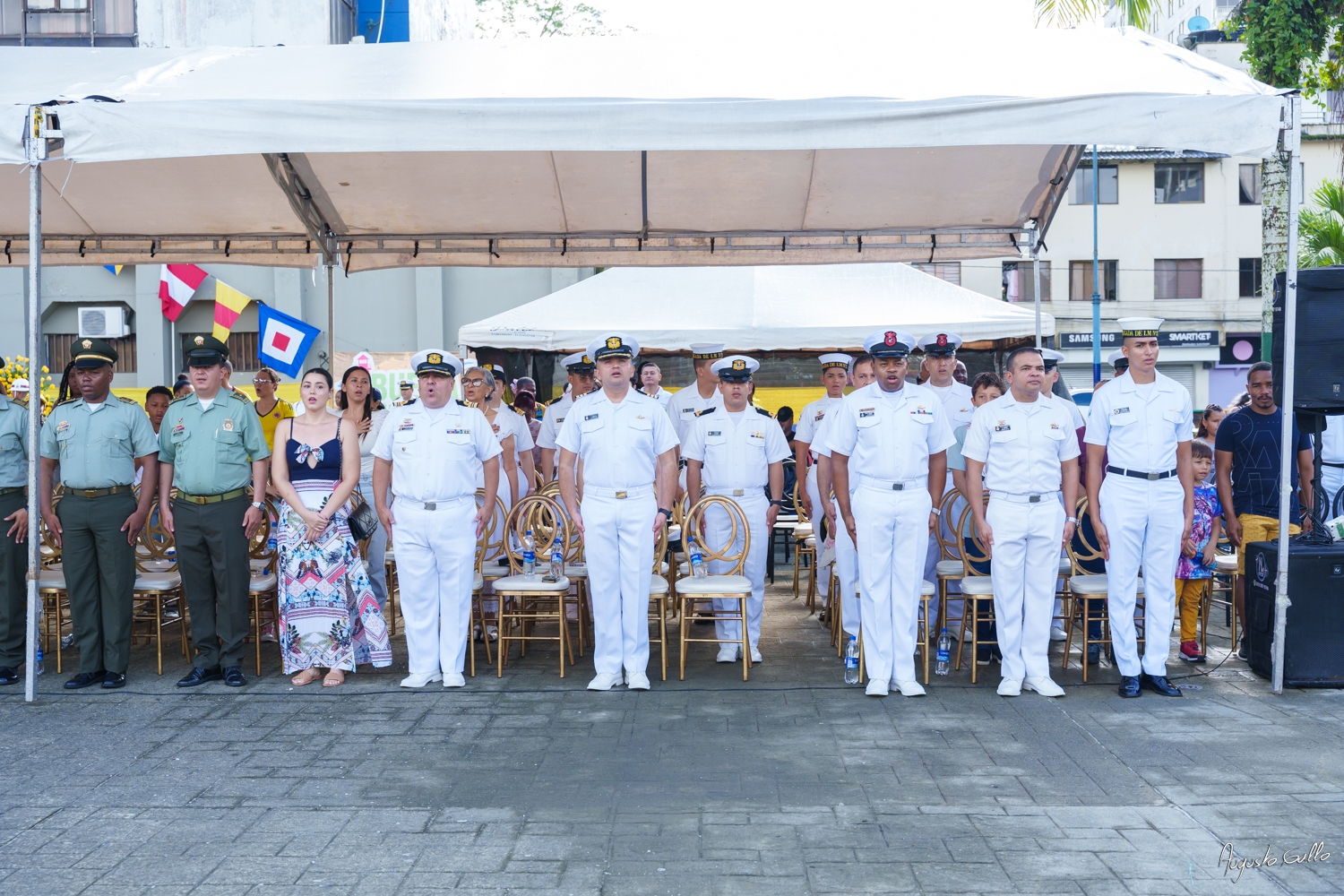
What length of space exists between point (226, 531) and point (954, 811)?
157 inches

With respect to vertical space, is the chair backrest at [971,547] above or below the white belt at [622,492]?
below

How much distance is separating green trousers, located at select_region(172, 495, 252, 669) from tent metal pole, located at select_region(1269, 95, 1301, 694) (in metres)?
5.37

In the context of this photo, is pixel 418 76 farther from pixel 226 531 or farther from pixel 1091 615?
pixel 1091 615

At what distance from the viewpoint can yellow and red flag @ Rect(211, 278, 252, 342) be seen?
774 inches

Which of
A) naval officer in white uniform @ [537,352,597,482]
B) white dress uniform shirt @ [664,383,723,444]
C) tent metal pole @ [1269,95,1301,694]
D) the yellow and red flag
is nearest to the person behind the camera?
tent metal pole @ [1269,95,1301,694]

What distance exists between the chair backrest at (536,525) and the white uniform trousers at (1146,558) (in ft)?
9.60

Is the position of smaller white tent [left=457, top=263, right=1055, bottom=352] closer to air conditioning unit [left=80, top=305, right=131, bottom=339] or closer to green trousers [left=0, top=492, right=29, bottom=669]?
green trousers [left=0, top=492, right=29, bottom=669]

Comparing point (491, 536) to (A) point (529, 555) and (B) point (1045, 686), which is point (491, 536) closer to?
(A) point (529, 555)

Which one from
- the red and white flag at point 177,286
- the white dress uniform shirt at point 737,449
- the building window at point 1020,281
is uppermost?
the building window at point 1020,281

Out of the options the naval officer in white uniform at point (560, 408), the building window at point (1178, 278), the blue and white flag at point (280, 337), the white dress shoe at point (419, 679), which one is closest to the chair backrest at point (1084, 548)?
the naval officer in white uniform at point (560, 408)

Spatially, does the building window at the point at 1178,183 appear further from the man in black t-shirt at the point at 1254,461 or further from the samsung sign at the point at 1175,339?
the man in black t-shirt at the point at 1254,461

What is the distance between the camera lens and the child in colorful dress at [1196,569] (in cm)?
628

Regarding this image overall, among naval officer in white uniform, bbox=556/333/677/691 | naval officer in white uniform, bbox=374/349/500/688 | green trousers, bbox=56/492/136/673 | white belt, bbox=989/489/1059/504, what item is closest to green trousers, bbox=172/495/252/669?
green trousers, bbox=56/492/136/673

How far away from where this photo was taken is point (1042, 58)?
6.11 meters
